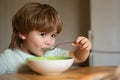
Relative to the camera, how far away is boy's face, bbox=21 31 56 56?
1147mm

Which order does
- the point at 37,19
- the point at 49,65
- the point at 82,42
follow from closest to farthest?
the point at 49,65, the point at 82,42, the point at 37,19

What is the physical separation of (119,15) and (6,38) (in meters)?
1.61

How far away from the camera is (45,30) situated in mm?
1133

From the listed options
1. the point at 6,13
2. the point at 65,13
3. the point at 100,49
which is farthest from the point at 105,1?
the point at 6,13

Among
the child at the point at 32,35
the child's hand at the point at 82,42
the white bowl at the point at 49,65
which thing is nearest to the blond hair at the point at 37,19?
the child at the point at 32,35

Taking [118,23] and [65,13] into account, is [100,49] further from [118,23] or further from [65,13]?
[65,13]

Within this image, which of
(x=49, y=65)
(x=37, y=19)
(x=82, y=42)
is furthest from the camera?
(x=37, y=19)

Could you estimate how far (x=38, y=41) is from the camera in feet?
3.78

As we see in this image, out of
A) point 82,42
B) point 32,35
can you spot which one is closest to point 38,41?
point 32,35

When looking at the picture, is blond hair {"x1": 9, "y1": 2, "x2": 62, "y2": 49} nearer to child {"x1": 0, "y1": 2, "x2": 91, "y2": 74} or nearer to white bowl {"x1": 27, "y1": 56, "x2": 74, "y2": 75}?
child {"x1": 0, "y1": 2, "x2": 91, "y2": 74}

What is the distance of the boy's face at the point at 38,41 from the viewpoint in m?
1.15

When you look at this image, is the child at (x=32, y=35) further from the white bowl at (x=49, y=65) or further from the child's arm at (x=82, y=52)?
the white bowl at (x=49, y=65)

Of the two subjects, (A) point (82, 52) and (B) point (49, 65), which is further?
(A) point (82, 52)

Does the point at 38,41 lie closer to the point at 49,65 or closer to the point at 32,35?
the point at 32,35
